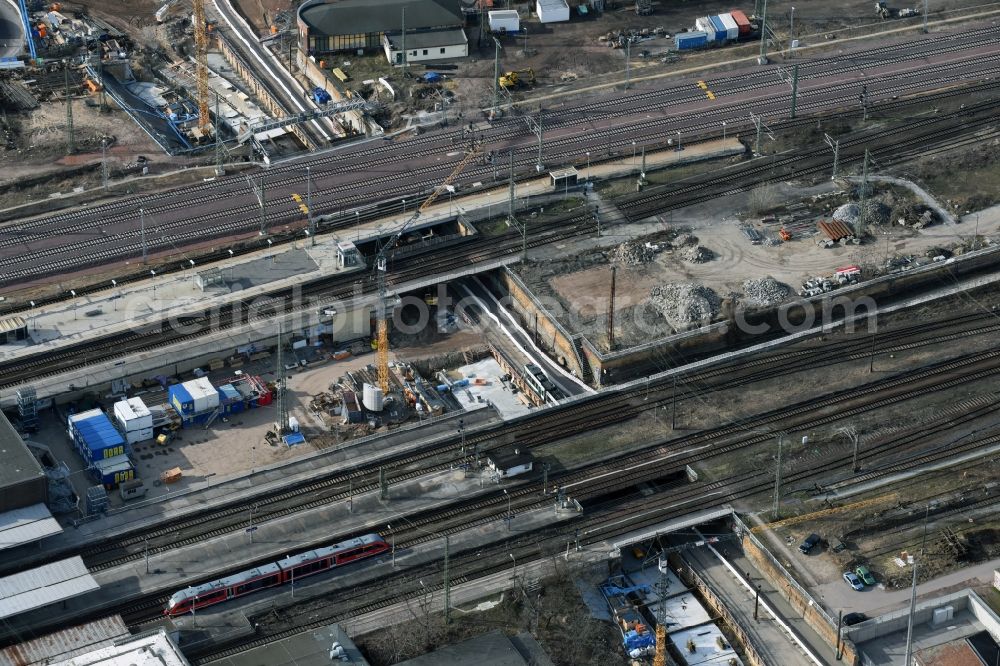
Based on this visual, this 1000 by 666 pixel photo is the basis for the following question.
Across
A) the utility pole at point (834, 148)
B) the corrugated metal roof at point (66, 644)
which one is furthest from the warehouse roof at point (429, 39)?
the corrugated metal roof at point (66, 644)

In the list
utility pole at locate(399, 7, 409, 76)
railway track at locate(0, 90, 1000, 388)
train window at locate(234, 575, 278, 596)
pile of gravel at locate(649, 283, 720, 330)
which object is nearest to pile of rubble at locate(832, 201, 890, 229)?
railway track at locate(0, 90, 1000, 388)

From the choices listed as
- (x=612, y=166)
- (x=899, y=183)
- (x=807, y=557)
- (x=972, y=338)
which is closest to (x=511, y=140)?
(x=612, y=166)

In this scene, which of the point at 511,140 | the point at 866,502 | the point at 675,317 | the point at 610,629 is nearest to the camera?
the point at 610,629

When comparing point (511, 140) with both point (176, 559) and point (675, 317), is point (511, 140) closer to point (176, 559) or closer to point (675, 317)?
point (675, 317)

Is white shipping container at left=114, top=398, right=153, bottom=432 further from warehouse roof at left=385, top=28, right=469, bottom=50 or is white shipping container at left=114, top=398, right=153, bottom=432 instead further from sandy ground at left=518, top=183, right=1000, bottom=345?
warehouse roof at left=385, top=28, right=469, bottom=50

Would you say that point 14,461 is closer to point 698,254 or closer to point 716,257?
point 698,254
